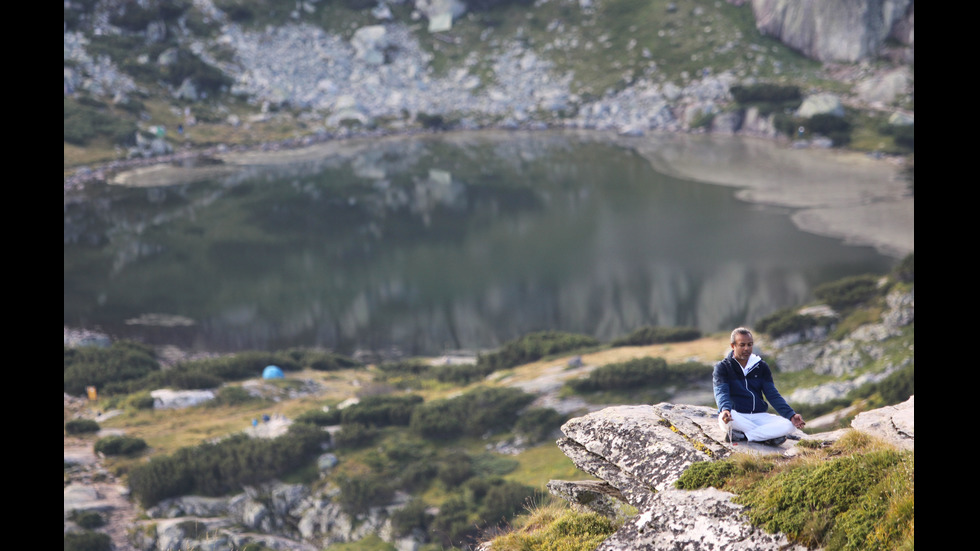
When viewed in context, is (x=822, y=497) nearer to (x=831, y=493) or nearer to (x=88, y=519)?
(x=831, y=493)

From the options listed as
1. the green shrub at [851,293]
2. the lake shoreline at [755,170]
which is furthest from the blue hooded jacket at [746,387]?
the lake shoreline at [755,170]

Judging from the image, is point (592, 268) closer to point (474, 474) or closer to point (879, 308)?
point (879, 308)

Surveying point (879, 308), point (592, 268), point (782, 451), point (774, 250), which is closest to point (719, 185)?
point (774, 250)

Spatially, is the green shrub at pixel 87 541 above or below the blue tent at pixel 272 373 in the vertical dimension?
above

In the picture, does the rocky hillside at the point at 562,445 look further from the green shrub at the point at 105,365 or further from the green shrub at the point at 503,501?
the green shrub at the point at 105,365

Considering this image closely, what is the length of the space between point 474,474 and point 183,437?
462 inches

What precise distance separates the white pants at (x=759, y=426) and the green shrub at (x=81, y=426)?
27.0 metres

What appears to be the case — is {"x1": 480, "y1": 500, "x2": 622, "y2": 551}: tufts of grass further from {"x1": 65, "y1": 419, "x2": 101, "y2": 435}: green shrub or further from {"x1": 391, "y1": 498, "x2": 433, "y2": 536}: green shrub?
{"x1": 65, "y1": 419, "x2": 101, "y2": 435}: green shrub

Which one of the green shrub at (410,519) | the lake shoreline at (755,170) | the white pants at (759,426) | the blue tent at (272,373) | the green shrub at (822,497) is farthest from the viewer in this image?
the lake shoreline at (755,170)

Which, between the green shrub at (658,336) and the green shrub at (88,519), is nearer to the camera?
the green shrub at (88,519)

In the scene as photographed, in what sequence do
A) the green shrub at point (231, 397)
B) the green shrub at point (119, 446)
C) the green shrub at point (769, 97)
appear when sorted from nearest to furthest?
the green shrub at point (119, 446) < the green shrub at point (231, 397) < the green shrub at point (769, 97)

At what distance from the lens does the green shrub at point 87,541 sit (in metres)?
20.0

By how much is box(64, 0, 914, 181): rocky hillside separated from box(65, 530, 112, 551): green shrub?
85.1 meters

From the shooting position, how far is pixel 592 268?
54938 millimetres
